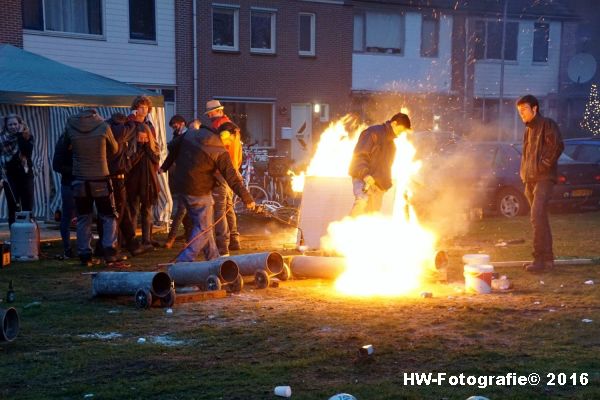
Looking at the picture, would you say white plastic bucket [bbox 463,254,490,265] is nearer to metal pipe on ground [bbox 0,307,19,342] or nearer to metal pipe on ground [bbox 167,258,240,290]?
metal pipe on ground [bbox 167,258,240,290]

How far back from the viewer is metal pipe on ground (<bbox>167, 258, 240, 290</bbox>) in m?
8.10

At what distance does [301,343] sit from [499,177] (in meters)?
10.6

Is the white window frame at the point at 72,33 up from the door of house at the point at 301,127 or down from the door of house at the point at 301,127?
up

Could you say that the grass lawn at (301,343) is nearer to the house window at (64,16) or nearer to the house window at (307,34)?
the house window at (64,16)

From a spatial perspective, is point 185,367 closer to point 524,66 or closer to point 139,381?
point 139,381

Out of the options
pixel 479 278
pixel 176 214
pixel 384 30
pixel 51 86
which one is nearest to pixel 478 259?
pixel 479 278

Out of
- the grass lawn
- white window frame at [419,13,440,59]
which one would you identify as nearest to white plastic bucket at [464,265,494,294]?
the grass lawn

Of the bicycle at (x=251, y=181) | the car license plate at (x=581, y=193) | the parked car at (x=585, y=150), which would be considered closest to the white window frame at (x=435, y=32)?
the bicycle at (x=251, y=181)

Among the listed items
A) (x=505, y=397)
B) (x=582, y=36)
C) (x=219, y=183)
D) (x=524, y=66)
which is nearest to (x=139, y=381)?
(x=505, y=397)

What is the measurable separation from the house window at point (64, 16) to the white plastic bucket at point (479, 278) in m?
17.9

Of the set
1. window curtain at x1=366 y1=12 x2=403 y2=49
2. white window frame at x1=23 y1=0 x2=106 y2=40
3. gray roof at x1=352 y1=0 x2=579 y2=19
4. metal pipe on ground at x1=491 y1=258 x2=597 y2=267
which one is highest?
gray roof at x1=352 y1=0 x2=579 y2=19

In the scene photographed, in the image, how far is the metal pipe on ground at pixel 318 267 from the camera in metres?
8.59

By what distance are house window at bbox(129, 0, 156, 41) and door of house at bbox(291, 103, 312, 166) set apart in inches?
243

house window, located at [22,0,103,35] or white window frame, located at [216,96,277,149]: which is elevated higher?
house window, located at [22,0,103,35]
